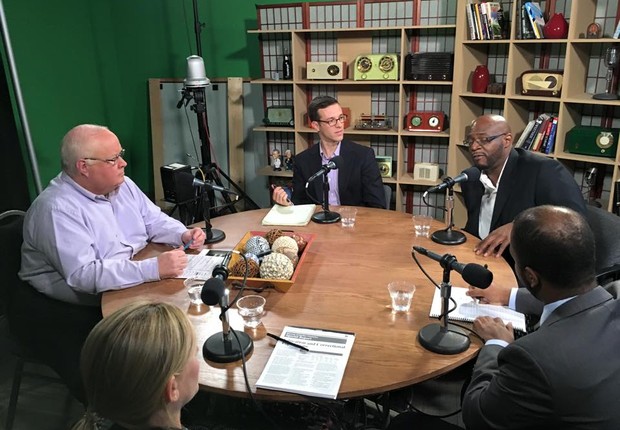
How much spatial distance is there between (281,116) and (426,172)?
1.30 metres

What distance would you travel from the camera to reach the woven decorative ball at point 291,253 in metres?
2.04

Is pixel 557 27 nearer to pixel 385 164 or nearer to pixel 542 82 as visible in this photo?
pixel 542 82

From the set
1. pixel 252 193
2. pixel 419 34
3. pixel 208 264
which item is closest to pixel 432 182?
pixel 419 34

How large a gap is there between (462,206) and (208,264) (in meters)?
2.63

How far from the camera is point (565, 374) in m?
1.17

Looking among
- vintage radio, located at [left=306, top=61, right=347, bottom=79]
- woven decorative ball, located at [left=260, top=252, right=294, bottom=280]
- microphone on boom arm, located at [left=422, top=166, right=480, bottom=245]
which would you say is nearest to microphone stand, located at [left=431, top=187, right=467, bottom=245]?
microphone on boom arm, located at [left=422, top=166, right=480, bottom=245]

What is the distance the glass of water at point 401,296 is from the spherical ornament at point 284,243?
0.50 meters

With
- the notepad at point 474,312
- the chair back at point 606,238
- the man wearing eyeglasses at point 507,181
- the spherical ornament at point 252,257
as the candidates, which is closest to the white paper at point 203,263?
the spherical ornament at point 252,257

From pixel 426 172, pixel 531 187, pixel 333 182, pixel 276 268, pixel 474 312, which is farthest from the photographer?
pixel 426 172

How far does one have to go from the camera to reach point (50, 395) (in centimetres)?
263

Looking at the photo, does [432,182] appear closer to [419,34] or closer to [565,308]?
[419,34]

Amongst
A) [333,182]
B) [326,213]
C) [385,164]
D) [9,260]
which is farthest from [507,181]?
[9,260]

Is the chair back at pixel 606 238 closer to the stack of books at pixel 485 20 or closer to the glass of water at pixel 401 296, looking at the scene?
the glass of water at pixel 401 296

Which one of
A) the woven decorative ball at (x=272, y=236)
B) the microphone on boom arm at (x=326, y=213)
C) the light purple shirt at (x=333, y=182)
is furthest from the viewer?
the light purple shirt at (x=333, y=182)
